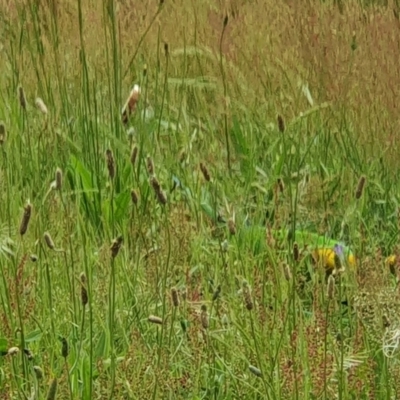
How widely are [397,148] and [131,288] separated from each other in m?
0.99

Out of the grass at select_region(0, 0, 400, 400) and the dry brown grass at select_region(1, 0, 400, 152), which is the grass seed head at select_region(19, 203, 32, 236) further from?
the dry brown grass at select_region(1, 0, 400, 152)

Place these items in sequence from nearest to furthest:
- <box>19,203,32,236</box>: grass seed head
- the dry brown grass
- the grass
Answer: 1. <box>19,203,32,236</box>: grass seed head
2. the grass
3. the dry brown grass

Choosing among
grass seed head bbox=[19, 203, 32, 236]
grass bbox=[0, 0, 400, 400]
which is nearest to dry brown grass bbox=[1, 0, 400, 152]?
grass bbox=[0, 0, 400, 400]

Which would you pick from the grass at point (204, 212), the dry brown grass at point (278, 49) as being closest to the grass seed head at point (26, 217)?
the grass at point (204, 212)

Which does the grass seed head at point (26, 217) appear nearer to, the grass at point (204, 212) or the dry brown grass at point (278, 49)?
the grass at point (204, 212)

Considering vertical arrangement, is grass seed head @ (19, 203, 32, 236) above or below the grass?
above

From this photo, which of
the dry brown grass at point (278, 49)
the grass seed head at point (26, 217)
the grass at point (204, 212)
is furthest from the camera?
the dry brown grass at point (278, 49)

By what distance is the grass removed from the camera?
56.2 inches

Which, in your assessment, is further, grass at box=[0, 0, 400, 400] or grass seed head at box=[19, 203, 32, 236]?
grass at box=[0, 0, 400, 400]

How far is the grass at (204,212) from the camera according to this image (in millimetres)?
1428

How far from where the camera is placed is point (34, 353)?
1.54m

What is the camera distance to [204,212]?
2131 mm

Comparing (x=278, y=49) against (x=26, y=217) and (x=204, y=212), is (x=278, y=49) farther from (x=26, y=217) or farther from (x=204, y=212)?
(x=26, y=217)

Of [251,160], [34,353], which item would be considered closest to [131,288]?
[34,353]
